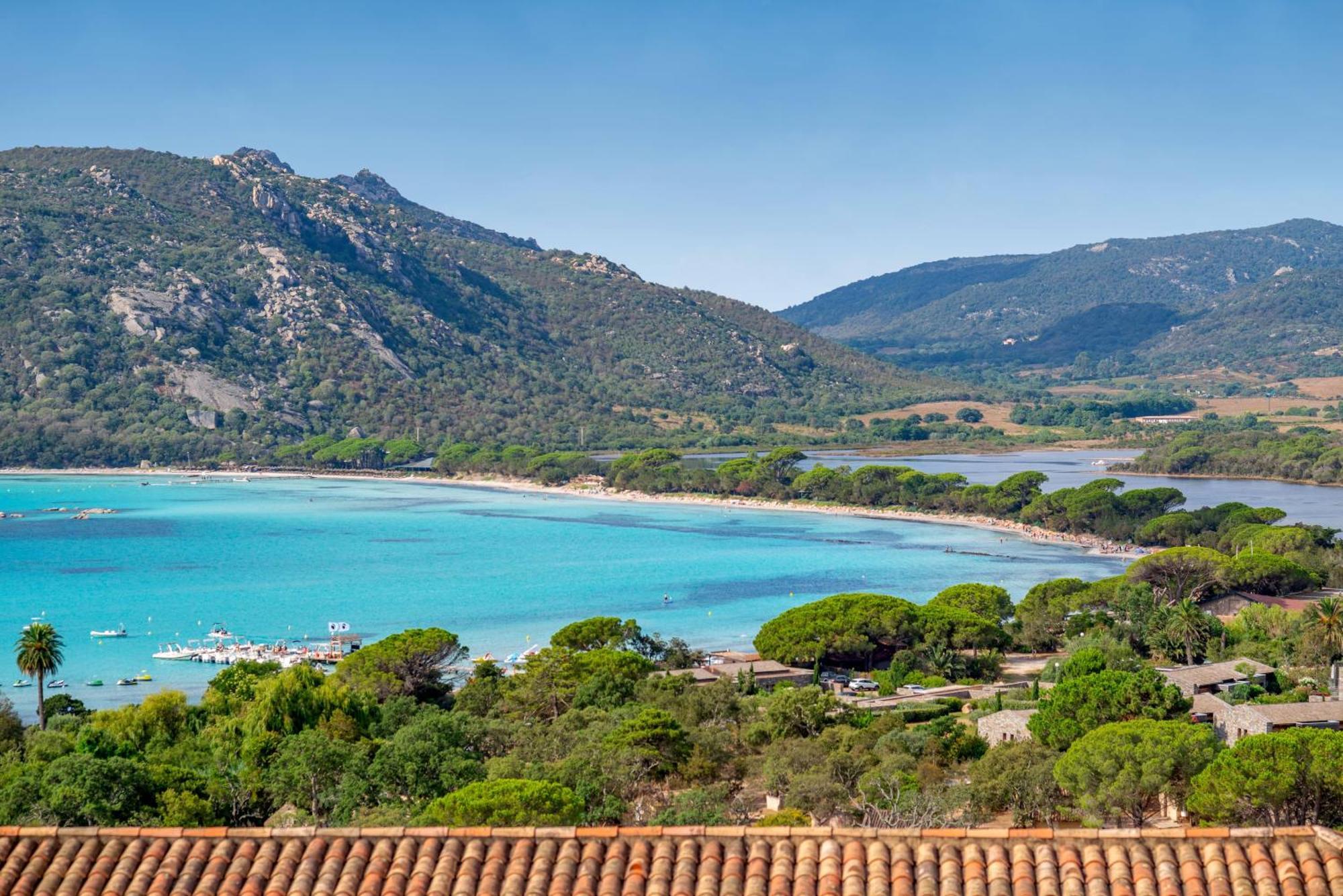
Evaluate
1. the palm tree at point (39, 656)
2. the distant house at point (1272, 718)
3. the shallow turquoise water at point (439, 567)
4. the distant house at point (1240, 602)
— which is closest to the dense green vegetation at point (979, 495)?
the shallow turquoise water at point (439, 567)

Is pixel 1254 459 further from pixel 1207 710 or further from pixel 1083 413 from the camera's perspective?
pixel 1207 710

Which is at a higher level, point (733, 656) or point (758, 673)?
point (758, 673)

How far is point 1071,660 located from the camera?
33.8 metres

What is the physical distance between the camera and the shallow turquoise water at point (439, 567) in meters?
53.4

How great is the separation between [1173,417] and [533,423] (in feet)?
280

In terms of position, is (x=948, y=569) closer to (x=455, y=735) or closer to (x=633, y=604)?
(x=633, y=604)

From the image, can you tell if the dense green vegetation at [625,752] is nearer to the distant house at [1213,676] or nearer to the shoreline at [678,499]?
the distant house at [1213,676]

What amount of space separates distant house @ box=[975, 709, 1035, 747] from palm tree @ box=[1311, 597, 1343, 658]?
11929mm

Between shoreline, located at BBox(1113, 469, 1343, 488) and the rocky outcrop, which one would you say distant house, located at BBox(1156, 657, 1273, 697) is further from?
the rocky outcrop

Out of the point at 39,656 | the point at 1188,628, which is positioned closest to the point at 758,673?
the point at 1188,628

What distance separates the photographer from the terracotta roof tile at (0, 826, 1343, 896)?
7.23 metres

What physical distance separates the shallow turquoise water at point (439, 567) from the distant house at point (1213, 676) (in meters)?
17.9

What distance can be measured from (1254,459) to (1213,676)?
317 ft

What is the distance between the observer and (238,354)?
540ft
